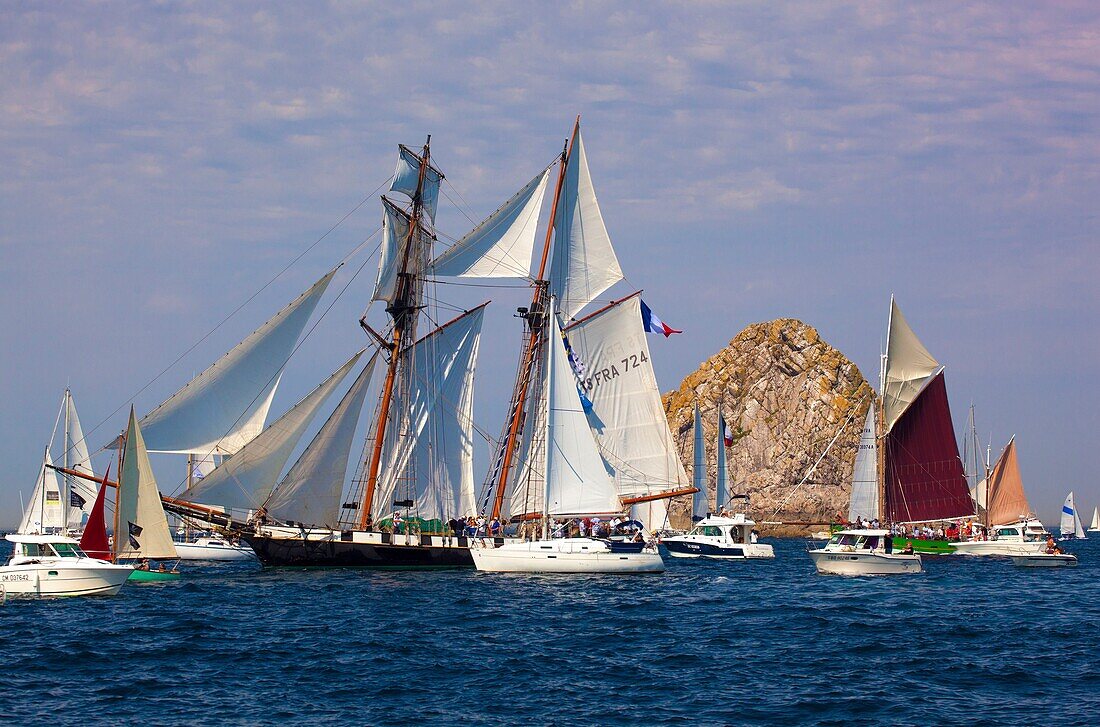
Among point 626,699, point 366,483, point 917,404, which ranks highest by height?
point 917,404

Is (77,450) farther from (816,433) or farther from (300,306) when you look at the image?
(816,433)

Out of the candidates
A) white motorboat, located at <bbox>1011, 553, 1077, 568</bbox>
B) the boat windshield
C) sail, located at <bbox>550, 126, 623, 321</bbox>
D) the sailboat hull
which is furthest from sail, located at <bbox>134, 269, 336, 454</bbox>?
white motorboat, located at <bbox>1011, 553, 1077, 568</bbox>

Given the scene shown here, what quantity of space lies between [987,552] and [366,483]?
5472 centimetres

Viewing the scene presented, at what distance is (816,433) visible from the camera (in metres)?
193

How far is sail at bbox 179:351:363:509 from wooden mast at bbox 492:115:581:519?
13.6 m

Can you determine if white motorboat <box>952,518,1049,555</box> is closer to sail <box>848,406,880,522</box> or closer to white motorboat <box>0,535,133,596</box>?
sail <box>848,406,880,522</box>

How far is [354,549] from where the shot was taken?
66500 mm

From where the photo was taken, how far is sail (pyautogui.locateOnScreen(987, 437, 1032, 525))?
11531cm

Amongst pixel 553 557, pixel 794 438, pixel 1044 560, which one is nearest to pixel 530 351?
pixel 553 557

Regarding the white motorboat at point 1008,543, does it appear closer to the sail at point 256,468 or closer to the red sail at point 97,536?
the sail at point 256,468

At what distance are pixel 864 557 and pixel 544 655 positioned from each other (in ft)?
117

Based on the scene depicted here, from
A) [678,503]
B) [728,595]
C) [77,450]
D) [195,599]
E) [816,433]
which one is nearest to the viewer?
[195,599]

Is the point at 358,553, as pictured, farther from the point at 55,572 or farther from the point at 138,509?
the point at 55,572

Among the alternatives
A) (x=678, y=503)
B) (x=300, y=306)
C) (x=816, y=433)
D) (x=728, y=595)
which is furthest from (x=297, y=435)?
(x=816, y=433)
